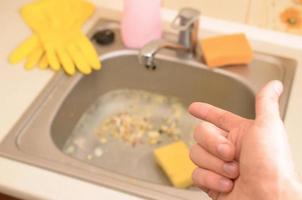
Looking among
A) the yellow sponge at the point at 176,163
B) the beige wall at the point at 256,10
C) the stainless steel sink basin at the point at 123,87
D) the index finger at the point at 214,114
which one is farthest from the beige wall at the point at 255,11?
the index finger at the point at 214,114

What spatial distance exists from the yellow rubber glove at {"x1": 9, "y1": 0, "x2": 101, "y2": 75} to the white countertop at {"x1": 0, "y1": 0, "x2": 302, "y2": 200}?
27mm

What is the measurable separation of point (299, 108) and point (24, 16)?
2.14 ft

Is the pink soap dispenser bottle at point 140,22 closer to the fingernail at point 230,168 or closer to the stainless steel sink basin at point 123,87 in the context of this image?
the stainless steel sink basin at point 123,87

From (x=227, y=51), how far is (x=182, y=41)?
10cm

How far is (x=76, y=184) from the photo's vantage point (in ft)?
2.35

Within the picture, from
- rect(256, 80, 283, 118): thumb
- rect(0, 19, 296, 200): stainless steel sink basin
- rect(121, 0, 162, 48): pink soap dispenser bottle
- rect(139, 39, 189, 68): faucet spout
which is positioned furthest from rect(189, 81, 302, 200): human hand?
rect(121, 0, 162, 48): pink soap dispenser bottle

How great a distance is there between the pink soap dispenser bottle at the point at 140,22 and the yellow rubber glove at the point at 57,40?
91 mm

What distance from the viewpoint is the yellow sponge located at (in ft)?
2.78

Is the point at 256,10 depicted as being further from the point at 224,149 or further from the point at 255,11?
the point at 224,149

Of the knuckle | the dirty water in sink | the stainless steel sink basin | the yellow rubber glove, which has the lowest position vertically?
the dirty water in sink

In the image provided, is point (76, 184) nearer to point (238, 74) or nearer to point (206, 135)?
point (206, 135)

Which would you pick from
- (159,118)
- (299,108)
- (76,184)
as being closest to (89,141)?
(159,118)

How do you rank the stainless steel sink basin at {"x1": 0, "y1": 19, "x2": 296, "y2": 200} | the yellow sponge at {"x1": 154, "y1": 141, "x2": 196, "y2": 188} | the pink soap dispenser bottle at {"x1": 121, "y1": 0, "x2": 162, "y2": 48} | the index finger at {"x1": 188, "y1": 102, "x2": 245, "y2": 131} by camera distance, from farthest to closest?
the pink soap dispenser bottle at {"x1": 121, "y1": 0, "x2": 162, "y2": 48}, the yellow sponge at {"x1": 154, "y1": 141, "x2": 196, "y2": 188}, the stainless steel sink basin at {"x1": 0, "y1": 19, "x2": 296, "y2": 200}, the index finger at {"x1": 188, "y1": 102, "x2": 245, "y2": 131}

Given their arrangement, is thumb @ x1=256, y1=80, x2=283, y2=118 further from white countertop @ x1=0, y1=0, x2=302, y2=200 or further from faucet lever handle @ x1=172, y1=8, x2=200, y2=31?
faucet lever handle @ x1=172, y1=8, x2=200, y2=31
